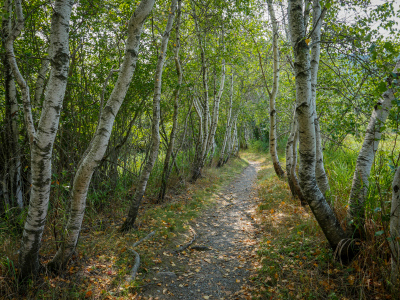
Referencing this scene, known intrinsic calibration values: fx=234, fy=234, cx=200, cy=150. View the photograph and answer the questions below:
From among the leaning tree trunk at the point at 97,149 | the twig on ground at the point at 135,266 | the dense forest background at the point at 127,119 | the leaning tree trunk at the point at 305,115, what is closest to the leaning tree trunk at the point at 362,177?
the dense forest background at the point at 127,119

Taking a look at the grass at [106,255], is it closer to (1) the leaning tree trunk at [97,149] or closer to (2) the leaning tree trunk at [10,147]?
(1) the leaning tree trunk at [97,149]

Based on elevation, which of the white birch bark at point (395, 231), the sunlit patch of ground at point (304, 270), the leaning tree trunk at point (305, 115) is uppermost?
the leaning tree trunk at point (305, 115)

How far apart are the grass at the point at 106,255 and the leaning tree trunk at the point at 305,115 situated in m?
2.96

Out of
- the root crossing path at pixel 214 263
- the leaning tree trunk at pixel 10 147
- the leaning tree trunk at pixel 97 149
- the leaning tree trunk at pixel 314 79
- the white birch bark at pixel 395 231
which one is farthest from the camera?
the leaning tree trunk at pixel 10 147

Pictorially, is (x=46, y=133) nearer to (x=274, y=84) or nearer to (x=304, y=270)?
(x=304, y=270)

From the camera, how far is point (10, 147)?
16.3ft

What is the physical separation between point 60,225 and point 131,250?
1390mm

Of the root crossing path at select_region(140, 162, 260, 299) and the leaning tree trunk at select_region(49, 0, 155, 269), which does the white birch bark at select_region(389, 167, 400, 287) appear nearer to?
the root crossing path at select_region(140, 162, 260, 299)

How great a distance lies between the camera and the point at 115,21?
6.36 m

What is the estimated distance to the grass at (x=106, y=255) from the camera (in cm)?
320

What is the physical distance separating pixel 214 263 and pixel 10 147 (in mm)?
4891

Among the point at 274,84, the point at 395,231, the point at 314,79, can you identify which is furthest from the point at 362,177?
the point at 274,84

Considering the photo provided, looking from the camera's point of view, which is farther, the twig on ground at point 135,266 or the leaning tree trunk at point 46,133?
the twig on ground at point 135,266


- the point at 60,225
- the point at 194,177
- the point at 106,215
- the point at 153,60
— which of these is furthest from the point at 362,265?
the point at 194,177
